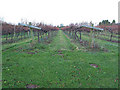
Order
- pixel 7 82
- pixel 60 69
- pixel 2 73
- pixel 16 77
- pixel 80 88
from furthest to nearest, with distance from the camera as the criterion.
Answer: pixel 60 69 → pixel 2 73 → pixel 16 77 → pixel 7 82 → pixel 80 88

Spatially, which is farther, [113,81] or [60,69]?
[60,69]

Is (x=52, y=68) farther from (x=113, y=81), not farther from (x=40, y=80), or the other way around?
(x=113, y=81)

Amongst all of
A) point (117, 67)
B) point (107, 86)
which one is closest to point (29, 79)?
point (107, 86)

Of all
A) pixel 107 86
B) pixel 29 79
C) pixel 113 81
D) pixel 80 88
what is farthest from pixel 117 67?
pixel 29 79

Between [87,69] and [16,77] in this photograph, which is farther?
[87,69]

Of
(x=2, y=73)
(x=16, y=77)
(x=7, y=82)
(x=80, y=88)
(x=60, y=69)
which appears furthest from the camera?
(x=60, y=69)

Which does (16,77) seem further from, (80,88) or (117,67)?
(117,67)

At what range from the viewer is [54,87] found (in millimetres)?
4891

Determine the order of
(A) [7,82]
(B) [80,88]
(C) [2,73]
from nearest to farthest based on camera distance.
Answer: (B) [80,88] → (A) [7,82] → (C) [2,73]

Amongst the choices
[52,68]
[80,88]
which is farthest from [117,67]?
[52,68]

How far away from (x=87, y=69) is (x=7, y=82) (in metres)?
4.95

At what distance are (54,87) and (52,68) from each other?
2.14 meters

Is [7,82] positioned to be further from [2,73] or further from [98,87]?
[98,87]

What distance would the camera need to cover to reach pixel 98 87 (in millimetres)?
4863
